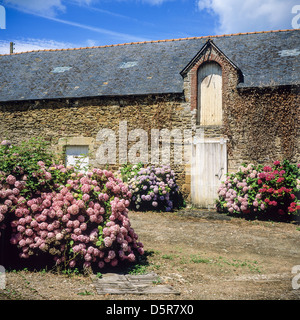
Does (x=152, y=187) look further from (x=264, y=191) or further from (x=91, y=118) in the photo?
(x=91, y=118)

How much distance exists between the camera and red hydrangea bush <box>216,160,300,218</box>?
9453mm

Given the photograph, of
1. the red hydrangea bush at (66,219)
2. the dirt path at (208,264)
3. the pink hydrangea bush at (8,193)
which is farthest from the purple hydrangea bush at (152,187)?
the pink hydrangea bush at (8,193)

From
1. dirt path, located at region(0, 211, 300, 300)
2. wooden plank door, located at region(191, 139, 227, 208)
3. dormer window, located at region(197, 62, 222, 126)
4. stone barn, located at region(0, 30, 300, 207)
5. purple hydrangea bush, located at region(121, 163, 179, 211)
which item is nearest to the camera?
dirt path, located at region(0, 211, 300, 300)

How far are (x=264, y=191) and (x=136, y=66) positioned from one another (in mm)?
7526

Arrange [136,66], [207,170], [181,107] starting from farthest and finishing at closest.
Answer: [136,66] → [181,107] → [207,170]

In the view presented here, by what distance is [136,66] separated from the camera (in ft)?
46.1

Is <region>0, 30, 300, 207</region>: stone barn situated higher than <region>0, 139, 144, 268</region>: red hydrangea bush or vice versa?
<region>0, 30, 300, 207</region>: stone barn

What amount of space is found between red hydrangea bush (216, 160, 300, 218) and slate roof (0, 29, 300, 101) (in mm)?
3112

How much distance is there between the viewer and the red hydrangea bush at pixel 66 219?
4871mm

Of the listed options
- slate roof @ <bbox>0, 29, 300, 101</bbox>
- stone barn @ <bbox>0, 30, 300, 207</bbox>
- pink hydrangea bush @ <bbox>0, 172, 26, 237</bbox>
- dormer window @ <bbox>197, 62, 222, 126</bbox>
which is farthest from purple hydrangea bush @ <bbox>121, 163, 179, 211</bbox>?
pink hydrangea bush @ <bbox>0, 172, 26, 237</bbox>

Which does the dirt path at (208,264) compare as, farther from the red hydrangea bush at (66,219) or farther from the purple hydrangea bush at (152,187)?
the purple hydrangea bush at (152,187)

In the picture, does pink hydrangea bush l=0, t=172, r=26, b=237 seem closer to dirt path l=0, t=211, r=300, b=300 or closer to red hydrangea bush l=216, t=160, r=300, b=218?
dirt path l=0, t=211, r=300, b=300

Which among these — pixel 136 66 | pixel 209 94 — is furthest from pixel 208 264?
pixel 136 66

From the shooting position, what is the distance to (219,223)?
30.4ft
